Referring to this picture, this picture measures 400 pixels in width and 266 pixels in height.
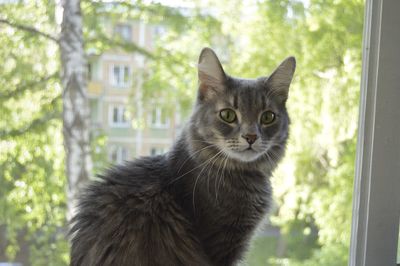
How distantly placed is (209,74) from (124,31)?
3.09ft

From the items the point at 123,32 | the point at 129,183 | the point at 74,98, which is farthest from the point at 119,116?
the point at 129,183

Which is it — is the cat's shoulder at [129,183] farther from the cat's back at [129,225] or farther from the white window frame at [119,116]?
the white window frame at [119,116]

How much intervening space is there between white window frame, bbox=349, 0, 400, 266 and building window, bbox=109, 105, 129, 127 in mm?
1145

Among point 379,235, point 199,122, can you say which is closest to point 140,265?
point 199,122

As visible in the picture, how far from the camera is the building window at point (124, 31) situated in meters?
2.07

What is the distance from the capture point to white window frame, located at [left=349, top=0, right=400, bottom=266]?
4.00ft

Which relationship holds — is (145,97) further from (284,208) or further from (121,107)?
(284,208)

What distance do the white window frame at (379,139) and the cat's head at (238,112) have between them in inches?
9.5

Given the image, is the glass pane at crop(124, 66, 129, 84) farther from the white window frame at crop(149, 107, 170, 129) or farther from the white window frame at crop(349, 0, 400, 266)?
the white window frame at crop(349, 0, 400, 266)

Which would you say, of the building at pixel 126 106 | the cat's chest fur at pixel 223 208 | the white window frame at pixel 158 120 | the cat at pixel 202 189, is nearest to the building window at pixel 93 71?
the building at pixel 126 106

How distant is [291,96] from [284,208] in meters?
0.58

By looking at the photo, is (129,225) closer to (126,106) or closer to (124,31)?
(126,106)

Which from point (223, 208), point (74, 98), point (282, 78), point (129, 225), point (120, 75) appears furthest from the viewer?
point (120, 75)

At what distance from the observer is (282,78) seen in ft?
4.38
